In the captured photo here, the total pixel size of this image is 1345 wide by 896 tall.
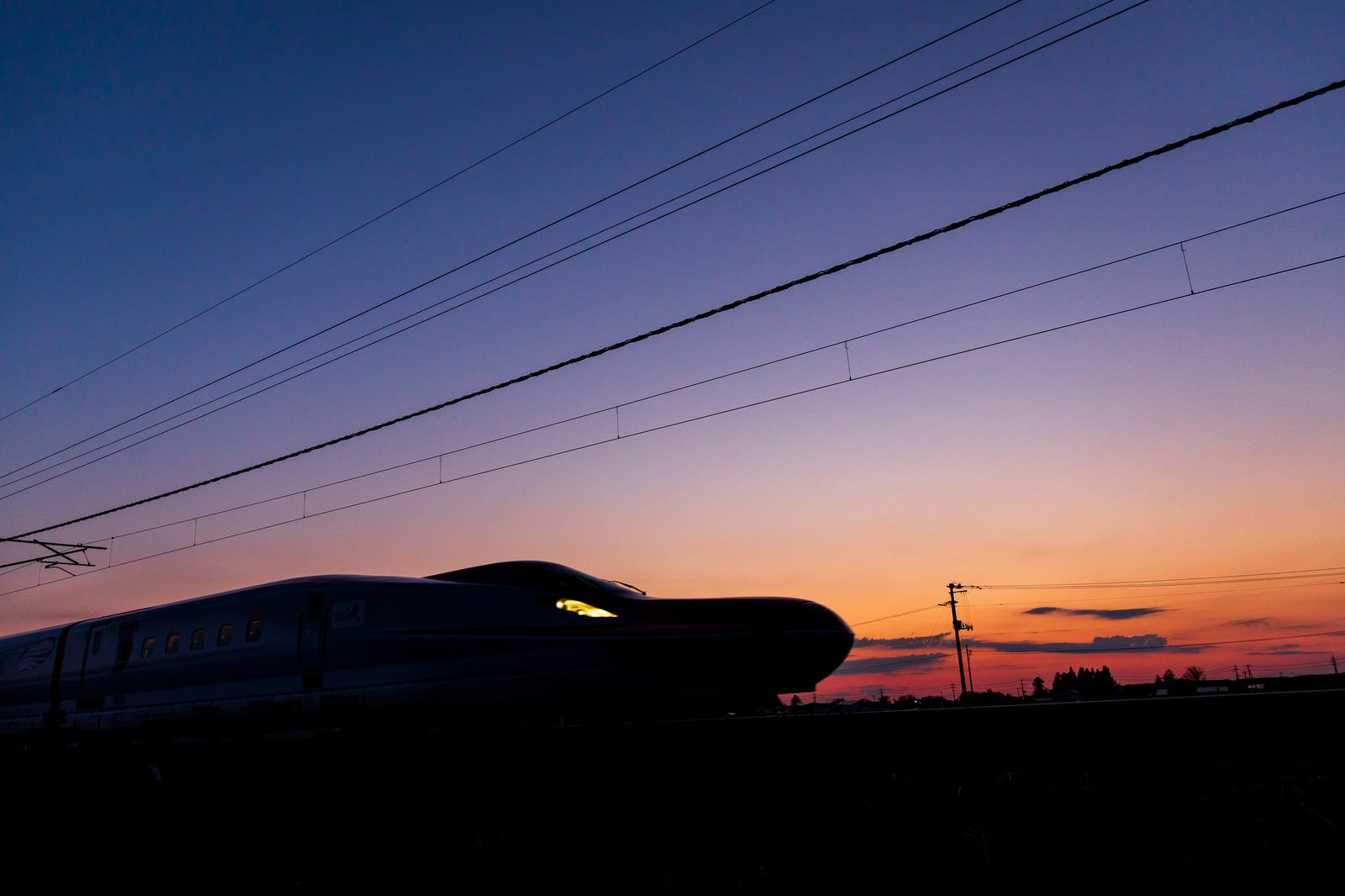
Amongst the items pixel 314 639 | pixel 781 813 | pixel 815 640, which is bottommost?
pixel 781 813

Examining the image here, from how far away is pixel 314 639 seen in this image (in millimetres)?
9992

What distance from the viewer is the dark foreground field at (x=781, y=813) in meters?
3.17

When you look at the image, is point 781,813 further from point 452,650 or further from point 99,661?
point 99,661

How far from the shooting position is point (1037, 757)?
182 inches

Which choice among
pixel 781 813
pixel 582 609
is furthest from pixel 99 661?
pixel 781 813

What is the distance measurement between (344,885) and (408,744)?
111 inches

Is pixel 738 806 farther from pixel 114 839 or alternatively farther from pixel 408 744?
pixel 114 839

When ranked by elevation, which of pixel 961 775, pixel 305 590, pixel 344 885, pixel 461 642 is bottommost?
pixel 344 885

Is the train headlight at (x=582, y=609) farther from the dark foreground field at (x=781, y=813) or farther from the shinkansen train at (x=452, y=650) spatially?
the dark foreground field at (x=781, y=813)

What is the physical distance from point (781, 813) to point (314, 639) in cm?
775

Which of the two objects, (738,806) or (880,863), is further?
(738,806)

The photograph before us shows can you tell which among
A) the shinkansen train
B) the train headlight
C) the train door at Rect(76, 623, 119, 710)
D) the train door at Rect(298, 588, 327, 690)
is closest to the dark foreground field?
the shinkansen train

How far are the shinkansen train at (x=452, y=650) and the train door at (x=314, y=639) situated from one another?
0.02 metres

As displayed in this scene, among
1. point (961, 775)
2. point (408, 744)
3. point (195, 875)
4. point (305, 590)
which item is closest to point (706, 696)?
point (408, 744)
